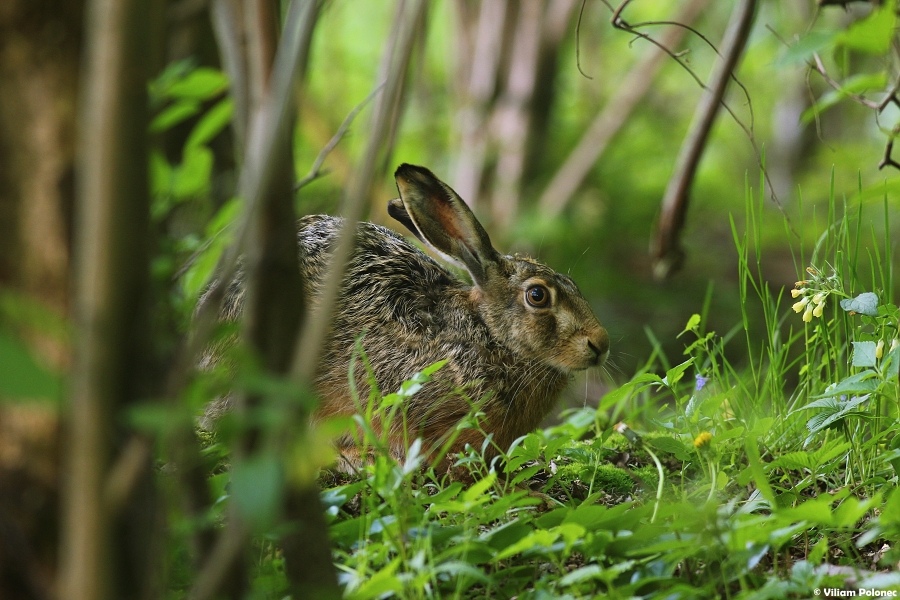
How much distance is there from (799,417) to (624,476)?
68cm

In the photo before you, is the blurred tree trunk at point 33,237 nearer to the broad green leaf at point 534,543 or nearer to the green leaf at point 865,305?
the broad green leaf at point 534,543

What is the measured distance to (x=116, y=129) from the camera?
157 centimetres

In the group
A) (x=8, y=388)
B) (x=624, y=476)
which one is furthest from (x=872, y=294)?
(x=8, y=388)

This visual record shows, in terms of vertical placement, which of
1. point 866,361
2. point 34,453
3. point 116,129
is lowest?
point 866,361

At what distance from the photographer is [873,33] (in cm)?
255

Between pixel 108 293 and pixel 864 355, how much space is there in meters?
2.42

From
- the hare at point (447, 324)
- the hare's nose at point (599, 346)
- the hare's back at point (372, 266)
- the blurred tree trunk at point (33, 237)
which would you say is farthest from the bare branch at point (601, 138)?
the blurred tree trunk at point (33, 237)

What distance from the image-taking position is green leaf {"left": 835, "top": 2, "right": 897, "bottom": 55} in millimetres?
2520

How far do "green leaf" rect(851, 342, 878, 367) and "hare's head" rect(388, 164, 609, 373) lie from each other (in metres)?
1.51

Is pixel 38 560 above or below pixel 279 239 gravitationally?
below

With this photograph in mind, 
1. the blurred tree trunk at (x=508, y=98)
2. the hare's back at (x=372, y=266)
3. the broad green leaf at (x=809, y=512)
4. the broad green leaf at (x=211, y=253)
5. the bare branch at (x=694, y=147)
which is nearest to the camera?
the broad green leaf at (x=809, y=512)

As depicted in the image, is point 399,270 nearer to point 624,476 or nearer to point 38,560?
point 624,476

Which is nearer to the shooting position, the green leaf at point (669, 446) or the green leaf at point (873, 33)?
the green leaf at point (873, 33)

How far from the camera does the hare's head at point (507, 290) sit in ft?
14.8
